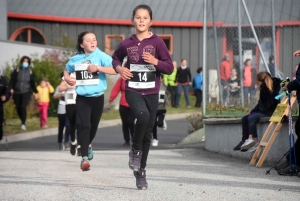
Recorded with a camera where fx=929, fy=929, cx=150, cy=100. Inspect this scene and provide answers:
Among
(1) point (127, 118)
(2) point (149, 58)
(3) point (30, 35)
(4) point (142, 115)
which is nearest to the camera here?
(2) point (149, 58)

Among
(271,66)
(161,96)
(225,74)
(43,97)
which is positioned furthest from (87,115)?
(43,97)

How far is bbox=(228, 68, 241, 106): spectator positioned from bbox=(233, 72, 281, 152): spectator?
2.84 metres

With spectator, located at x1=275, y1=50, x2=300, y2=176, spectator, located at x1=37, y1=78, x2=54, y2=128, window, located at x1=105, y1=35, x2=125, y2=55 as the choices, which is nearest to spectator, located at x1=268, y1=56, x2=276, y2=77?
spectator, located at x1=275, y1=50, x2=300, y2=176

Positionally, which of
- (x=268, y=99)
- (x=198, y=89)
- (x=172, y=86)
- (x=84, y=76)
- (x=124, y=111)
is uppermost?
(x=84, y=76)

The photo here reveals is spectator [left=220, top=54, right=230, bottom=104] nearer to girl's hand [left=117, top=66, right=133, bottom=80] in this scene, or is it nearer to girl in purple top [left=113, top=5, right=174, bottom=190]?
girl in purple top [left=113, top=5, right=174, bottom=190]

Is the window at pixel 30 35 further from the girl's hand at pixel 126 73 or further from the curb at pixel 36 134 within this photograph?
the girl's hand at pixel 126 73

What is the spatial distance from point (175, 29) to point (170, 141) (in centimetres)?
2192

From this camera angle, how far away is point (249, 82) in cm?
1653

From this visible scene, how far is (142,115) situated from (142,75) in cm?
43

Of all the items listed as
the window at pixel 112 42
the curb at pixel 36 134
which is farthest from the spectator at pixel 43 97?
the window at pixel 112 42

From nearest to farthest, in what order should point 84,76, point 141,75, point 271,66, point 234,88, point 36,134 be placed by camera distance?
point 141,75 → point 84,76 → point 271,66 → point 234,88 → point 36,134

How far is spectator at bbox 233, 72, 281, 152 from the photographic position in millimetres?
13359

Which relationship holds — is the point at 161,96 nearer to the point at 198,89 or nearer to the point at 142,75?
the point at 142,75

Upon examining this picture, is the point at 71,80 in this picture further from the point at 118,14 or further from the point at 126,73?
the point at 118,14
